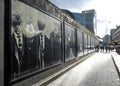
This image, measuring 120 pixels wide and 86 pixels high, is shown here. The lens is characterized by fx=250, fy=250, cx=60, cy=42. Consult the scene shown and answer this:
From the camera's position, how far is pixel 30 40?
8406 millimetres

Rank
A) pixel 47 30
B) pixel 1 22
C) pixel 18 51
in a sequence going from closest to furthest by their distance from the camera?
1. pixel 1 22
2. pixel 18 51
3. pixel 47 30

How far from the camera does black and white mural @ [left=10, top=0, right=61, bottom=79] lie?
709 centimetres

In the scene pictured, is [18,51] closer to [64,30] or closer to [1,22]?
[1,22]

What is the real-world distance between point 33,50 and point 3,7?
266 cm

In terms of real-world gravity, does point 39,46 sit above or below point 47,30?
below

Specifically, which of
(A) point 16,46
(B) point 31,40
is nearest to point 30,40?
(B) point 31,40

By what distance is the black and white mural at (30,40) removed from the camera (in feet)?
23.2

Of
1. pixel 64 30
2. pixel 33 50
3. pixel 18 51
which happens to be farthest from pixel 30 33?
pixel 64 30

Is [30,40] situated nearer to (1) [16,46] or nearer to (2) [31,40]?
(2) [31,40]

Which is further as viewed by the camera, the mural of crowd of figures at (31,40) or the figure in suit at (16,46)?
the mural of crowd of figures at (31,40)

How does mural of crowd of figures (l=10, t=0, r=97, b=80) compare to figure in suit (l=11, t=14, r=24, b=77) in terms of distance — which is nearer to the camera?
figure in suit (l=11, t=14, r=24, b=77)

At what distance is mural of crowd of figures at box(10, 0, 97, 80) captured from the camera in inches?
279

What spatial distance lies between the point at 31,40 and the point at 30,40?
0.37 ft

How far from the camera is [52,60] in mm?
11422
